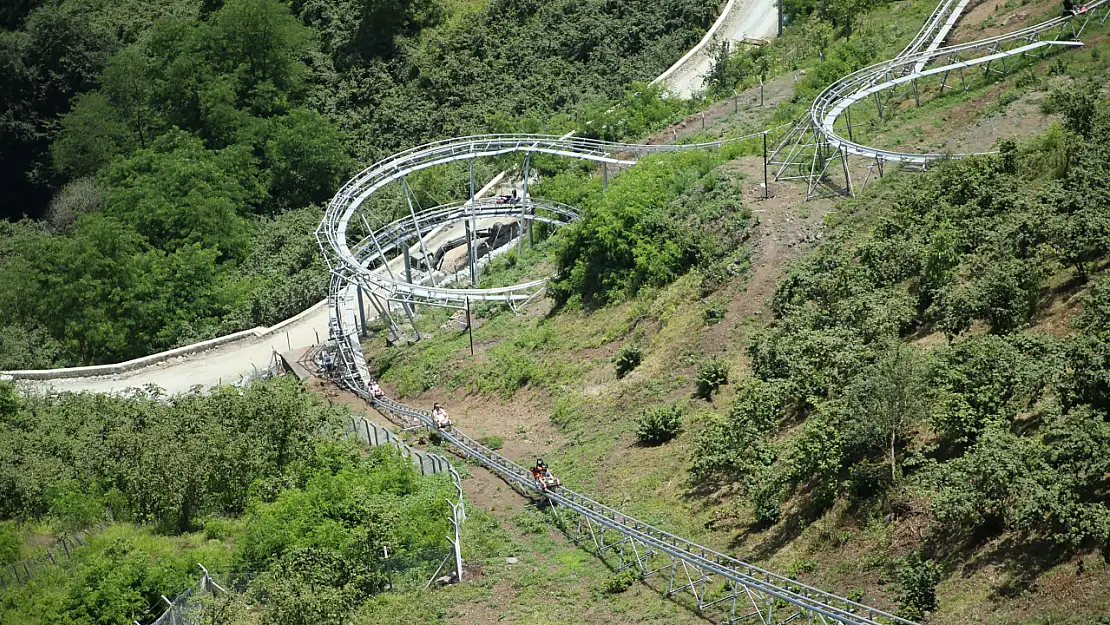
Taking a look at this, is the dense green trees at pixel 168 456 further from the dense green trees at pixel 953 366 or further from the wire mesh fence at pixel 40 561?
the dense green trees at pixel 953 366

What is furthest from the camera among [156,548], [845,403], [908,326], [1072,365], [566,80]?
[566,80]

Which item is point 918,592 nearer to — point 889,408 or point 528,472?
point 889,408

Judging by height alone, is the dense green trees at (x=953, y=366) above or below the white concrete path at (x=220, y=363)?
above

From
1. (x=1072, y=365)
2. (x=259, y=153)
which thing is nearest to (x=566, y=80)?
(x=259, y=153)

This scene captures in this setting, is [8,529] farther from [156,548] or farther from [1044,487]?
[1044,487]

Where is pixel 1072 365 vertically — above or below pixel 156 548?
above

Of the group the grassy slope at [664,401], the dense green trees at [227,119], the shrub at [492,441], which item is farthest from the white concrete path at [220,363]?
the shrub at [492,441]
